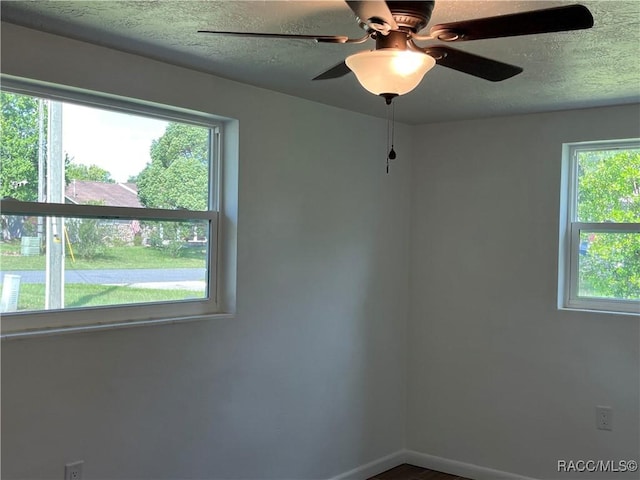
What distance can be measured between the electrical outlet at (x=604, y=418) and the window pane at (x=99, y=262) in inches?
93.4

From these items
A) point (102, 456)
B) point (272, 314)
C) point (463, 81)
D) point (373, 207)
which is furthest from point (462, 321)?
point (102, 456)

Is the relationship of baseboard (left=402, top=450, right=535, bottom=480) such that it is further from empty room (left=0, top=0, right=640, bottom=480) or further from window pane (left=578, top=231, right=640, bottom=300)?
window pane (left=578, top=231, right=640, bottom=300)

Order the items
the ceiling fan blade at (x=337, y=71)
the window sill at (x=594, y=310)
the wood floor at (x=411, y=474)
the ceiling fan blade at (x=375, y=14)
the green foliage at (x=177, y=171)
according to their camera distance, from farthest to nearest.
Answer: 1. the wood floor at (x=411, y=474)
2. the window sill at (x=594, y=310)
3. the green foliage at (x=177, y=171)
4. the ceiling fan blade at (x=337, y=71)
5. the ceiling fan blade at (x=375, y=14)

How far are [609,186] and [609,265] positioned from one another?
475 millimetres

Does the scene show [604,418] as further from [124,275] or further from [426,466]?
[124,275]

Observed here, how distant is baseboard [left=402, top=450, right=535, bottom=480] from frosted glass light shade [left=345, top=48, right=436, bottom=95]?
9.71ft

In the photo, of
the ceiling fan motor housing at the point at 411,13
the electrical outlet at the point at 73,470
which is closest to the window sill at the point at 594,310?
the ceiling fan motor housing at the point at 411,13

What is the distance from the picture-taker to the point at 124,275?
2.76 metres

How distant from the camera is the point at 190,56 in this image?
2.62 meters

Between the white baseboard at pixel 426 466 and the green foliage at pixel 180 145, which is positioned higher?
the green foliage at pixel 180 145

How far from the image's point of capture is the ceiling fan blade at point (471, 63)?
5.71 feet

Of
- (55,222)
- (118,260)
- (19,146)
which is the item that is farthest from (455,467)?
(19,146)

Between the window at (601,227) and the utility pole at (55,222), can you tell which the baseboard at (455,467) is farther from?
the utility pole at (55,222)

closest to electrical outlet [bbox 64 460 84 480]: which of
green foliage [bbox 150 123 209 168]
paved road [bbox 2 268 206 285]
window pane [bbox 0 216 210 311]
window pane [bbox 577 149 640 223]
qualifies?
window pane [bbox 0 216 210 311]
